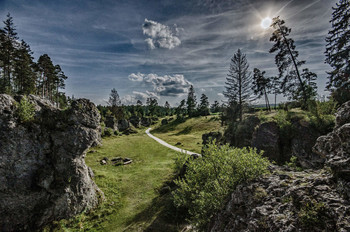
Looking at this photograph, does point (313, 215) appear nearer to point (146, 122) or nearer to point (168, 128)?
point (168, 128)

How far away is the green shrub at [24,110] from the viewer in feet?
37.2

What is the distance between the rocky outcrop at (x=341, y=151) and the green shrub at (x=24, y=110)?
1882 centimetres

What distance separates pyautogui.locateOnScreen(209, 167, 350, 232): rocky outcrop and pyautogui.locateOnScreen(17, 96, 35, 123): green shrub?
1584 cm

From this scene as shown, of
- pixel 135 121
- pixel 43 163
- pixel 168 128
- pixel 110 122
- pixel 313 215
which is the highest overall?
pixel 110 122

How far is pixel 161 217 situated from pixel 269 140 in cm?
1395

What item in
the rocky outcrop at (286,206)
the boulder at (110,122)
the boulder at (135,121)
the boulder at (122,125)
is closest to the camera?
the rocky outcrop at (286,206)

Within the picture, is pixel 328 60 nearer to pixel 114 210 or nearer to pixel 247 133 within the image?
pixel 247 133

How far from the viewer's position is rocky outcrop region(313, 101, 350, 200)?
4.47 m

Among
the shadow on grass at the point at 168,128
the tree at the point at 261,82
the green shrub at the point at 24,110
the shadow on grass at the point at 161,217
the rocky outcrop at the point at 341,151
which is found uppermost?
the tree at the point at 261,82

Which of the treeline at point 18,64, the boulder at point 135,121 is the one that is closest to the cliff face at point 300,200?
the treeline at point 18,64

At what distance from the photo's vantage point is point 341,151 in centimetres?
520

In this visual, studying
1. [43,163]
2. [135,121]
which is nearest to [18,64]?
[43,163]

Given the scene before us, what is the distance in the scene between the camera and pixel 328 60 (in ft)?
75.8

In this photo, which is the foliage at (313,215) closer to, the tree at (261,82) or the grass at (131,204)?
the grass at (131,204)
